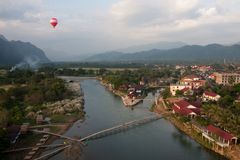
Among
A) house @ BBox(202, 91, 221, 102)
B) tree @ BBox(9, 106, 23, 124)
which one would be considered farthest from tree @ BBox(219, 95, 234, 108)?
tree @ BBox(9, 106, 23, 124)

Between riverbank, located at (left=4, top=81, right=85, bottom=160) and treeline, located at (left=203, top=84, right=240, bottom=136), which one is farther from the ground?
treeline, located at (left=203, top=84, right=240, bottom=136)

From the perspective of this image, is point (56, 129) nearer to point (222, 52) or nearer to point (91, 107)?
point (91, 107)

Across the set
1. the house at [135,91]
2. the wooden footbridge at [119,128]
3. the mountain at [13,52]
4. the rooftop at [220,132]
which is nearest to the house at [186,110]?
the wooden footbridge at [119,128]

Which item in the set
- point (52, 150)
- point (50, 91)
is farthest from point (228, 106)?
point (50, 91)

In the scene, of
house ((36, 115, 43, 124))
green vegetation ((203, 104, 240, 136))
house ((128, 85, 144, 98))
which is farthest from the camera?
house ((128, 85, 144, 98))

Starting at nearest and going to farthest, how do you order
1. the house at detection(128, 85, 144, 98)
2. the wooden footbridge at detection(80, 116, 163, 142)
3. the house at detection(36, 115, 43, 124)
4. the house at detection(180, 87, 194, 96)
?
the wooden footbridge at detection(80, 116, 163, 142), the house at detection(36, 115, 43, 124), the house at detection(180, 87, 194, 96), the house at detection(128, 85, 144, 98)

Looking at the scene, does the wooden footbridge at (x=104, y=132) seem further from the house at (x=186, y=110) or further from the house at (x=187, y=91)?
the house at (x=187, y=91)

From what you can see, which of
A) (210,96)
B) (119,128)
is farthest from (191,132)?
(210,96)

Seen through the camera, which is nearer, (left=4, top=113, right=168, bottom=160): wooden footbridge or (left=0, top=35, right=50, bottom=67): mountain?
(left=4, top=113, right=168, bottom=160): wooden footbridge

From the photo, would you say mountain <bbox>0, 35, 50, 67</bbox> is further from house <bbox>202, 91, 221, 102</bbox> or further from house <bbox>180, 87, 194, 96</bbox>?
house <bbox>202, 91, 221, 102</bbox>
